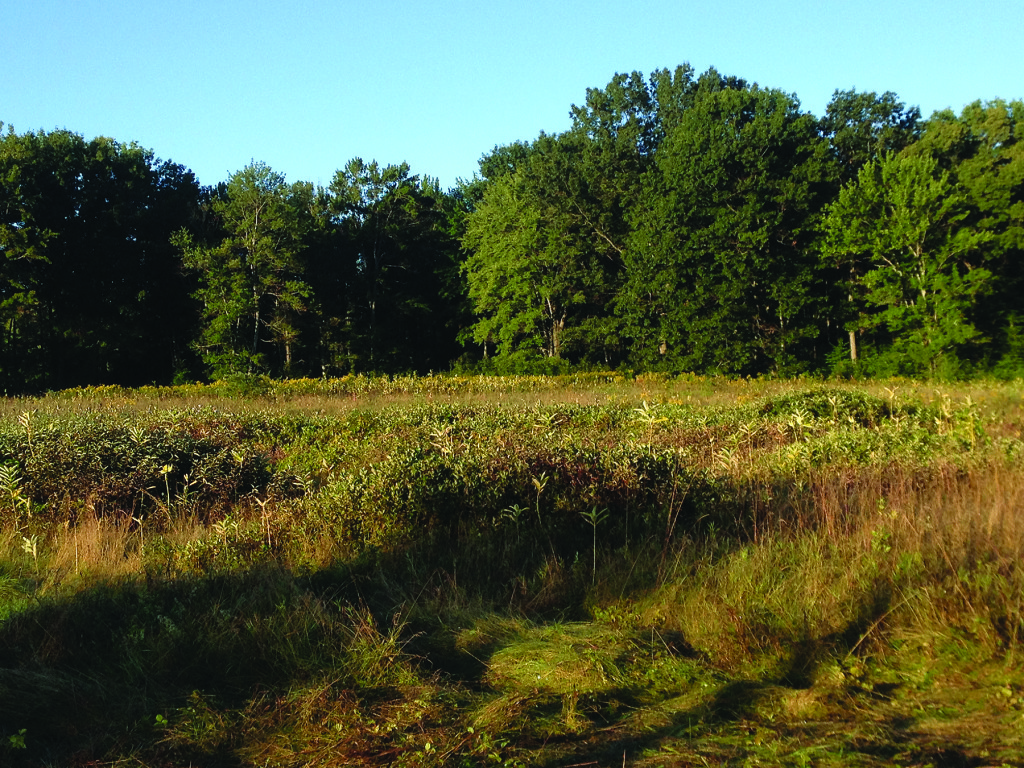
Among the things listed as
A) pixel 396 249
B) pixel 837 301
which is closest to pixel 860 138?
pixel 837 301

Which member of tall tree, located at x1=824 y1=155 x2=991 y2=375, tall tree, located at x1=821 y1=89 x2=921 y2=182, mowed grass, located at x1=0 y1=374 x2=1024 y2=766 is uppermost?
tall tree, located at x1=821 y1=89 x2=921 y2=182

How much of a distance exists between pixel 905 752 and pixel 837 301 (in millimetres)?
39034

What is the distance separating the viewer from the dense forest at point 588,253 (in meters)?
34.9

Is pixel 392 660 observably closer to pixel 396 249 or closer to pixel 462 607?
pixel 462 607

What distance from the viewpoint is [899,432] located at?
9.61m

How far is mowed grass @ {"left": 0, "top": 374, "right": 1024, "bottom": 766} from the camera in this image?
11.7ft

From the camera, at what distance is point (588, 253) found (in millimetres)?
44531

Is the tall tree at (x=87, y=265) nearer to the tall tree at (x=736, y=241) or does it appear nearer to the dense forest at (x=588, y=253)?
the dense forest at (x=588, y=253)

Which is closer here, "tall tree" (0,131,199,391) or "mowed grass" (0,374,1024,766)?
"mowed grass" (0,374,1024,766)

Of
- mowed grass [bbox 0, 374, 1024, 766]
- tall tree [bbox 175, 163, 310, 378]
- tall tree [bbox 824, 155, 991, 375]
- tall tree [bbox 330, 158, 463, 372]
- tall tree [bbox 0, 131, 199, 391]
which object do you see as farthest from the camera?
tall tree [bbox 330, 158, 463, 372]

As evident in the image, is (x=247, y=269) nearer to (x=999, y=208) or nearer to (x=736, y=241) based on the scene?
(x=736, y=241)

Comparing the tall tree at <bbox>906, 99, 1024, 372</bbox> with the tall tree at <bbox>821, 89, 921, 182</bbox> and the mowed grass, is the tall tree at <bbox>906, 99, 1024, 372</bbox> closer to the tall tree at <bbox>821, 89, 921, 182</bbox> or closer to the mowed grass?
the tall tree at <bbox>821, 89, 921, 182</bbox>

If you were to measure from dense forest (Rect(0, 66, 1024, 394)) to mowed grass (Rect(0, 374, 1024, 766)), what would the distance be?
28.1 meters

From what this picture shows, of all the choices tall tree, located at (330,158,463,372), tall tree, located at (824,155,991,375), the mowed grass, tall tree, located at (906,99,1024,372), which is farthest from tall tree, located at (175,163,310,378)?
the mowed grass
